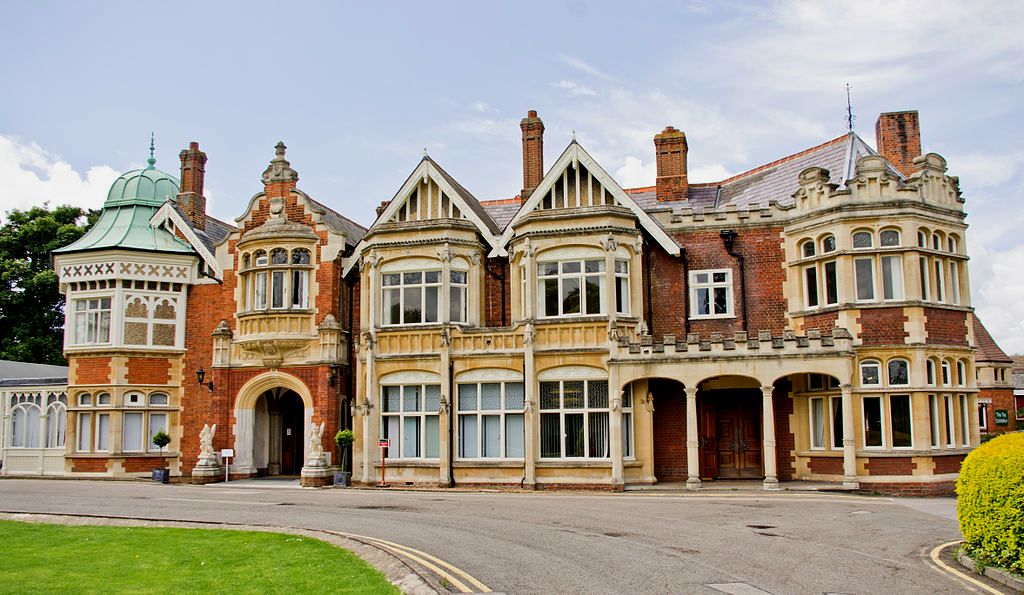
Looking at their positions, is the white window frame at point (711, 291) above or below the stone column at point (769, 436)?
above

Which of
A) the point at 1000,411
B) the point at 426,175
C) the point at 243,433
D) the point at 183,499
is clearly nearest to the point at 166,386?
the point at 243,433

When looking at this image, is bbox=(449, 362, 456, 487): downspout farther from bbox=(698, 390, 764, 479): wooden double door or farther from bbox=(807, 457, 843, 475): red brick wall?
bbox=(807, 457, 843, 475): red brick wall

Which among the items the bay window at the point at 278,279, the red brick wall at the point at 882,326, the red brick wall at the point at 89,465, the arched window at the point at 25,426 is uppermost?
the bay window at the point at 278,279

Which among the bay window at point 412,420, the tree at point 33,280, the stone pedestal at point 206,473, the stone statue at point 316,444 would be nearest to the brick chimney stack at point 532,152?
the bay window at point 412,420

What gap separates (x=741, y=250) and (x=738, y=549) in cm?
1481

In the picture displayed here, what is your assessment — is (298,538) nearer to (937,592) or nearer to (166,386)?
(937,592)

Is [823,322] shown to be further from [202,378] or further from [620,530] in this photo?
[202,378]

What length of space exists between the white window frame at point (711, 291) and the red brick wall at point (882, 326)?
388 centimetres

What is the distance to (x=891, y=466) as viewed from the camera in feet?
78.2

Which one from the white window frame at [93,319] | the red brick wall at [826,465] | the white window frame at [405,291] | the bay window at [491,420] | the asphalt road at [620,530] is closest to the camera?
the asphalt road at [620,530]

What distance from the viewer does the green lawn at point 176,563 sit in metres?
11.1

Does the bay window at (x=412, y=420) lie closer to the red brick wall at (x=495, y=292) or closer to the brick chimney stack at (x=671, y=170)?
the red brick wall at (x=495, y=292)

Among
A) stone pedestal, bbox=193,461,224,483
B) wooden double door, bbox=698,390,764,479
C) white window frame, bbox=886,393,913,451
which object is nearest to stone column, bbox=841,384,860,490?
white window frame, bbox=886,393,913,451

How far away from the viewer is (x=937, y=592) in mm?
10992
